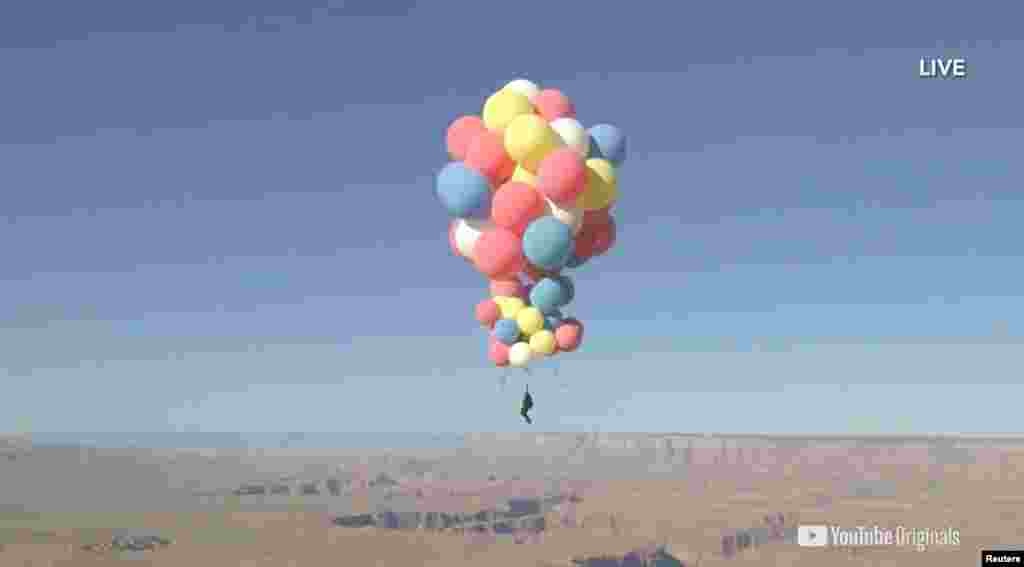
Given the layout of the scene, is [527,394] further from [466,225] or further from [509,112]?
[509,112]

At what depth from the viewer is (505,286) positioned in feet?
90.5

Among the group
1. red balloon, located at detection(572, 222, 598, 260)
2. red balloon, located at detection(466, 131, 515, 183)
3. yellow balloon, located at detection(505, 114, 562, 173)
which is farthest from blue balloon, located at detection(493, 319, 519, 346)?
yellow balloon, located at detection(505, 114, 562, 173)

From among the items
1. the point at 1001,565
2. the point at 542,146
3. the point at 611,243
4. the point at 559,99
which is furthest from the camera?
the point at 1001,565

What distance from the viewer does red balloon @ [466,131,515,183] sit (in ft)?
83.0

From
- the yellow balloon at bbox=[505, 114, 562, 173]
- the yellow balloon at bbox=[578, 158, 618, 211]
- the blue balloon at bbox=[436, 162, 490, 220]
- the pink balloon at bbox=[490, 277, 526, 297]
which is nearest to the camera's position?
the yellow balloon at bbox=[505, 114, 562, 173]

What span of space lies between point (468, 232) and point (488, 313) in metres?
2.51

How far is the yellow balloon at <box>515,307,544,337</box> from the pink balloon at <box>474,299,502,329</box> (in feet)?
2.40

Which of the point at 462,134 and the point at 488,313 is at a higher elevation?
the point at 462,134

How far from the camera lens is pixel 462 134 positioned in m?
26.5

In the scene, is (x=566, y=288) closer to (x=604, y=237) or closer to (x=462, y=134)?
(x=604, y=237)

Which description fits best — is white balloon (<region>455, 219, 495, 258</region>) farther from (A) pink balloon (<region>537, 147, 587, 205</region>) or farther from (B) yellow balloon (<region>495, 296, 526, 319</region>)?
(A) pink balloon (<region>537, 147, 587, 205</region>)

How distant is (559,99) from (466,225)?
14.3ft

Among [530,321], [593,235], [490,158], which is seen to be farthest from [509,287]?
[490,158]

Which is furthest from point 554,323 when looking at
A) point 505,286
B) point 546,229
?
point 546,229
